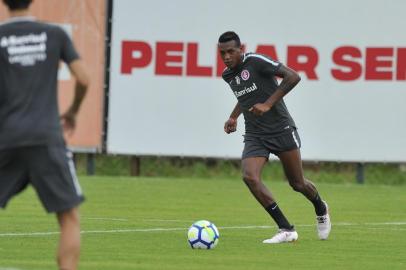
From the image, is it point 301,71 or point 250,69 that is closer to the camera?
point 250,69

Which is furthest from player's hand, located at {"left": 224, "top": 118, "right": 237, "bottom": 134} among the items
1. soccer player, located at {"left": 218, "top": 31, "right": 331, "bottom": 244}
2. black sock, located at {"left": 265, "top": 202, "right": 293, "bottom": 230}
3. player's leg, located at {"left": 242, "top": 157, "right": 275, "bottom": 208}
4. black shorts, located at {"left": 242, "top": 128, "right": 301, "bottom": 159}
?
black sock, located at {"left": 265, "top": 202, "right": 293, "bottom": 230}

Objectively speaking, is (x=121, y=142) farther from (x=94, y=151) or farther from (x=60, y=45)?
(x=60, y=45)

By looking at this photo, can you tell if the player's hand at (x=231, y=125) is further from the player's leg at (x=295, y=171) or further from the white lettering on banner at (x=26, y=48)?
the white lettering on banner at (x=26, y=48)

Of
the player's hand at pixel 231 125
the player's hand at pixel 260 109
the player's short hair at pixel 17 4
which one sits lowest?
the player's hand at pixel 231 125

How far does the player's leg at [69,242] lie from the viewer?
9414 mm

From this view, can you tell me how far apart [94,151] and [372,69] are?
6.14 meters

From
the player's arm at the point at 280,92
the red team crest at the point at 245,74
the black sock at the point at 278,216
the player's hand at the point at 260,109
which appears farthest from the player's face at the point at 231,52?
the black sock at the point at 278,216

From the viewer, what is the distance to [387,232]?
16.6 metres

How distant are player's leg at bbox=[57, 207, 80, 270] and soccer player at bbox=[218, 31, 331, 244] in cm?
555

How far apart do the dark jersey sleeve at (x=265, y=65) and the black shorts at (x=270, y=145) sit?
0.75 meters

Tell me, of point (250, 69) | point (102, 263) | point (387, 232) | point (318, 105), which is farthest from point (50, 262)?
→ point (318, 105)

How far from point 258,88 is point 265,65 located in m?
0.29

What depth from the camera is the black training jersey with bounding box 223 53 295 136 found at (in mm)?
15078

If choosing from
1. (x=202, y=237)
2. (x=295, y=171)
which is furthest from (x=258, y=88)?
(x=202, y=237)
